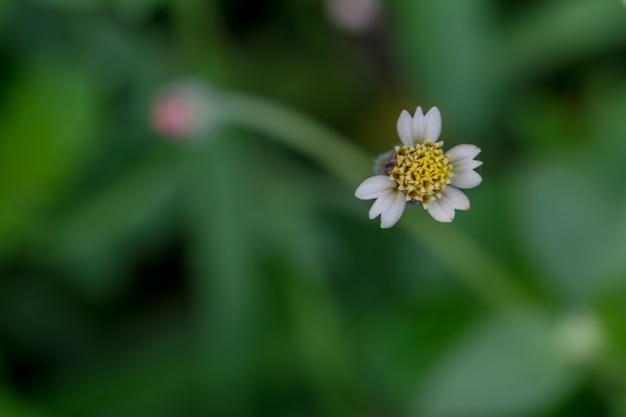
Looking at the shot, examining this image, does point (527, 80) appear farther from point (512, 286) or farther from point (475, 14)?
point (512, 286)

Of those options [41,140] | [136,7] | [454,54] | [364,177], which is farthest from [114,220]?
[454,54]

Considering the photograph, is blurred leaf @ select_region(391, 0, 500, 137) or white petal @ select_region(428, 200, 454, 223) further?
blurred leaf @ select_region(391, 0, 500, 137)

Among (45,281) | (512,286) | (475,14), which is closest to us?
(512,286)

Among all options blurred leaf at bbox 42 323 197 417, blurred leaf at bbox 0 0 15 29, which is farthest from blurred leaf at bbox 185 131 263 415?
blurred leaf at bbox 0 0 15 29

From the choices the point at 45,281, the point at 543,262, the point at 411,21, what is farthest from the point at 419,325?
the point at 45,281

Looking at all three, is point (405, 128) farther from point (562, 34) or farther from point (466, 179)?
point (562, 34)

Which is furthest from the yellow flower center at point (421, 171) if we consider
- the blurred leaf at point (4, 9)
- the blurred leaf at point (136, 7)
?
the blurred leaf at point (4, 9)

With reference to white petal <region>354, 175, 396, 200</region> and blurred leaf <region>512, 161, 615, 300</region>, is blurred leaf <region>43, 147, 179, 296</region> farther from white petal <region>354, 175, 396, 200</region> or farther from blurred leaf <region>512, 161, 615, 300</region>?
white petal <region>354, 175, 396, 200</region>

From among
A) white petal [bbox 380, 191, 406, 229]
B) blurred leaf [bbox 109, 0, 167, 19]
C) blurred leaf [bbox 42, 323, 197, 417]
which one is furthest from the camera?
blurred leaf [bbox 42, 323, 197, 417]
